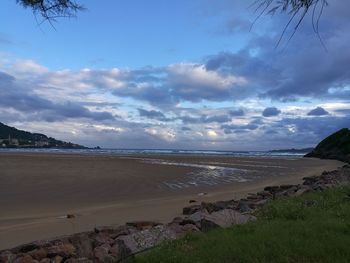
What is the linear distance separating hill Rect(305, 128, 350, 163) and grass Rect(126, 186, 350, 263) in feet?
179

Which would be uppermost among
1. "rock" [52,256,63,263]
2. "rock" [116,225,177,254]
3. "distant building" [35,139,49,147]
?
"distant building" [35,139,49,147]

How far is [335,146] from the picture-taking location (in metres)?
71.3

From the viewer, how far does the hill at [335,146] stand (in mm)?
64794

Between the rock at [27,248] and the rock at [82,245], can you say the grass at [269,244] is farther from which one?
the rock at [27,248]

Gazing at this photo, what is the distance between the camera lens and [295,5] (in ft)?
21.9

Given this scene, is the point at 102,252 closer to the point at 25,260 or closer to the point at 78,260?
the point at 78,260

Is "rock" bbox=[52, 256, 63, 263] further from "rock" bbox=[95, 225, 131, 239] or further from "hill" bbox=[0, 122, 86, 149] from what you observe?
"hill" bbox=[0, 122, 86, 149]

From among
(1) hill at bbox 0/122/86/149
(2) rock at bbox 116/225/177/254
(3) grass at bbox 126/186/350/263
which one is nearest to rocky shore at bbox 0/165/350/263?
(2) rock at bbox 116/225/177/254

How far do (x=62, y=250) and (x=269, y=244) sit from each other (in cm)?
338

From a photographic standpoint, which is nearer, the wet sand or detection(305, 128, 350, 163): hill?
the wet sand

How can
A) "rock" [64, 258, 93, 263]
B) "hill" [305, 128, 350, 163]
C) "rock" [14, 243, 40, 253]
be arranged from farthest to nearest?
"hill" [305, 128, 350, 163]
"rock" [14, 243, 40, 253]
"rock" [64, 258, 93, 263]

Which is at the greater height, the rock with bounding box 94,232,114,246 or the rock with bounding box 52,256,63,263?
the rock with bounding box 94,232,114,246

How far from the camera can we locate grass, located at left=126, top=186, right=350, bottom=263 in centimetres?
627

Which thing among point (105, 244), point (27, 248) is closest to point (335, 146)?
point (105, 244)
